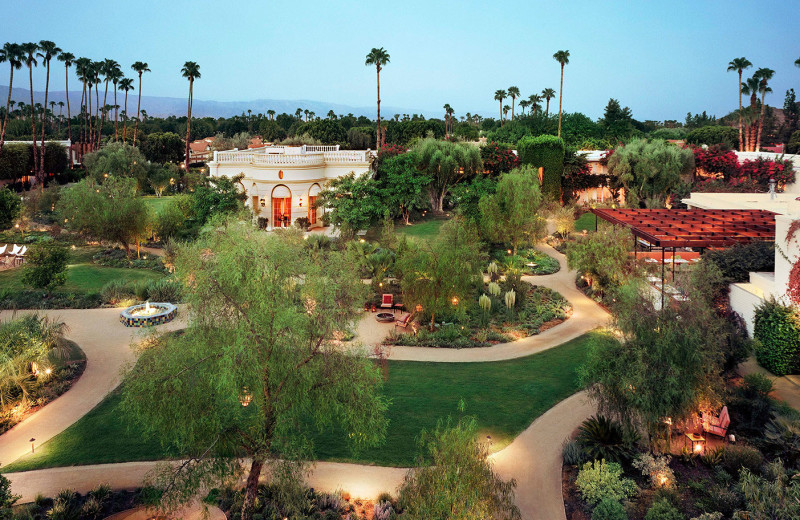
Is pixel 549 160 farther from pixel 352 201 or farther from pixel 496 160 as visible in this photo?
pixel 352 201

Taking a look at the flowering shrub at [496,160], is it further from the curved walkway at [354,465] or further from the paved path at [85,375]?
the paved path at [85,375]

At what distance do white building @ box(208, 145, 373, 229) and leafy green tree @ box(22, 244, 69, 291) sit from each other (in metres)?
13.5

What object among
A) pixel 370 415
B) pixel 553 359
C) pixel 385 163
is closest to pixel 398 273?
pixel 553 359

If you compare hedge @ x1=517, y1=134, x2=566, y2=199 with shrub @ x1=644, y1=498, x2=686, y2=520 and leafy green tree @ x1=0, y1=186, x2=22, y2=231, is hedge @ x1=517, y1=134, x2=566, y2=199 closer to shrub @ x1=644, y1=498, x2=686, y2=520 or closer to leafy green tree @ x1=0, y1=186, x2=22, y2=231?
shrub @ x1=644, y1=498, x2=686, y2=520

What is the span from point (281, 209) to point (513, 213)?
571 inches

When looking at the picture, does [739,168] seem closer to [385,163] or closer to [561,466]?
[385,163]

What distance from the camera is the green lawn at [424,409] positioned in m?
12.1

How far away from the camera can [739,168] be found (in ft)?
120

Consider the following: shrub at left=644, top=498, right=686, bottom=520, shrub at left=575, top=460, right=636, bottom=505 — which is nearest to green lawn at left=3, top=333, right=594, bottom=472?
shrub at left=575, top=460, right=636, bottom=505

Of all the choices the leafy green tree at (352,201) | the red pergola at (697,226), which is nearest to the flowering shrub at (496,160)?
the leafy green tree at (352,201)

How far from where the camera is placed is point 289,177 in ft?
114

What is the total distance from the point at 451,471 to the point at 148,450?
7562 millimetres

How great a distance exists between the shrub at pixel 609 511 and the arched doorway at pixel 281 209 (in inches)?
1102

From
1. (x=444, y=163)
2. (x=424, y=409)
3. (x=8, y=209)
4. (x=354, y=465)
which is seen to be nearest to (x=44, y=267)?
(x=8, y=209)
